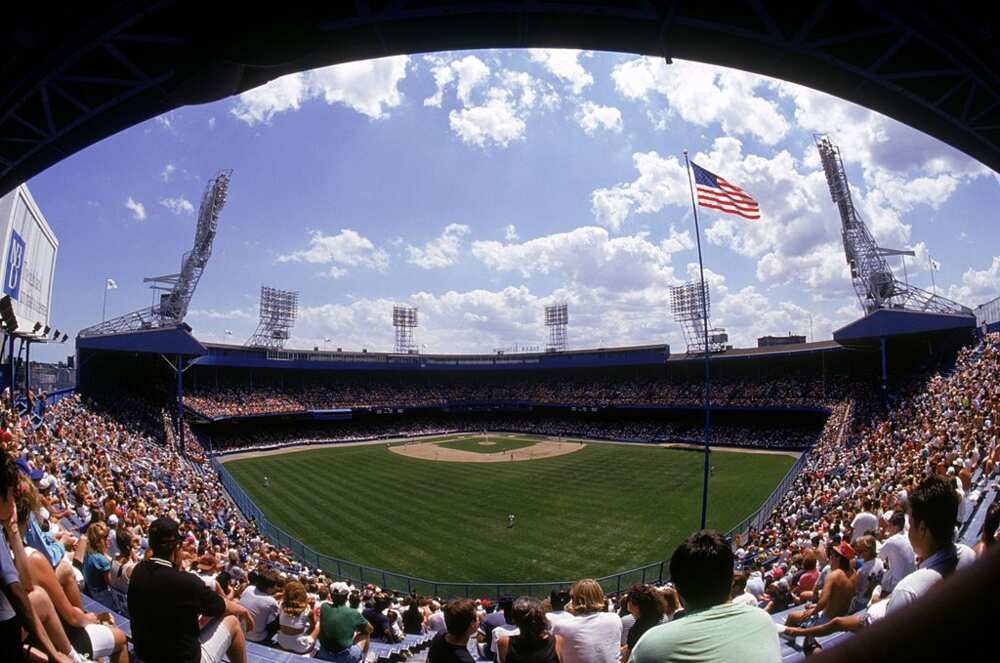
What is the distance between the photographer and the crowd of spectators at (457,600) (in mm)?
2967

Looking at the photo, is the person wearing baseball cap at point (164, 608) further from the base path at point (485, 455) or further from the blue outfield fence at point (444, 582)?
the base path at point (485, 455)

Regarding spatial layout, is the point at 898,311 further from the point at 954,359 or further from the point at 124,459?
the point at 124,459

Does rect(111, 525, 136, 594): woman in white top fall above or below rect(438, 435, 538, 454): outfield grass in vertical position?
above

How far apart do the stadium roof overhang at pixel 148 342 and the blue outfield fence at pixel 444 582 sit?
1874 cm

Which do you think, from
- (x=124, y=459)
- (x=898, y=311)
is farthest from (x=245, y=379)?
(x=898, y=311)

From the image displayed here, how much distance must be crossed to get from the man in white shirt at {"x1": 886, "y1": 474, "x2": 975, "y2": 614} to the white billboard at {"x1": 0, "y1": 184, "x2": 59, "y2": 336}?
26.7 m

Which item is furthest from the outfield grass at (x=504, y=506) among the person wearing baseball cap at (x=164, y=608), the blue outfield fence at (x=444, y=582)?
the person wearing baseball cap at (x=164, y=608)

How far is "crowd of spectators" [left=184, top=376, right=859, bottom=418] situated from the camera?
158 feet

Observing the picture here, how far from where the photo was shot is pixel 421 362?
238 feet

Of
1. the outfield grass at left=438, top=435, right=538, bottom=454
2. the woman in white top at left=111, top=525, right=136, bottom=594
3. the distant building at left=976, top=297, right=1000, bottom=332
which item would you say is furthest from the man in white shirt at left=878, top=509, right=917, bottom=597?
the outfield grass at left=438, top=435, right=538, bottom=454

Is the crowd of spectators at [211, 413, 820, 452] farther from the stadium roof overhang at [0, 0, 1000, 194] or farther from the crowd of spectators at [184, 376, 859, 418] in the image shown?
the stadium roof overhang at [0, 0, 1000, 194]

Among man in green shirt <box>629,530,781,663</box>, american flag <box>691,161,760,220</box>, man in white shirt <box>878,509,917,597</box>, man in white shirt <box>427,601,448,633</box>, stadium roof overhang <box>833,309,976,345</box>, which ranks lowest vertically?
man in white shirt <box>427,601,448,633</box>

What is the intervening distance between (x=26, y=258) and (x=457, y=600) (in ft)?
100

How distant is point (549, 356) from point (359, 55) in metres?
68.2
